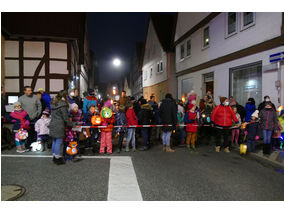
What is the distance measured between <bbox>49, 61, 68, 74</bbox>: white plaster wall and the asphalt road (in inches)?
431

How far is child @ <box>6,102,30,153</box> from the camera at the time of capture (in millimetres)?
6969

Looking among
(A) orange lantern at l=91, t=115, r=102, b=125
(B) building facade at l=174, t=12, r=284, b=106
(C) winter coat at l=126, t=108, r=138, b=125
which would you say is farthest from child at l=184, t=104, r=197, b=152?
(B) building facade at l=174, t=12, r=284, b=106

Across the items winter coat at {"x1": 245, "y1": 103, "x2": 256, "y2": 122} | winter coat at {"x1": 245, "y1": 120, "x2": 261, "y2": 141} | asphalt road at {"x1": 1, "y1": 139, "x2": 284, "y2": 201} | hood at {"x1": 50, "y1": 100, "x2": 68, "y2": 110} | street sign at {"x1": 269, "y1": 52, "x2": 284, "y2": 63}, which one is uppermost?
street sign at {"x1": 269, "y1": 52, "x2": 284, "y2": 63}

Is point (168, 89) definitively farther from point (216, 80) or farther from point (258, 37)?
point (258, 37)

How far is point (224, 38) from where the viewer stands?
42.1 ft

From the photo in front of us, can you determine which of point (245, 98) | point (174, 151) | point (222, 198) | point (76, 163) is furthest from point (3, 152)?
point (245, 98)

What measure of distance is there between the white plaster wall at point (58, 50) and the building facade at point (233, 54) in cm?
938

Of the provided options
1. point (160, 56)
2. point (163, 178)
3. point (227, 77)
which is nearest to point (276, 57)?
point (227, 77)

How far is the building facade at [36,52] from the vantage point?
1542 cm

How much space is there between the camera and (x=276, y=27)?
9.00 m

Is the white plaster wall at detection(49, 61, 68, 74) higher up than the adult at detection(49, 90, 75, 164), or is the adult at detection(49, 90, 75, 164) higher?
the white plaster wall at detection(49, 61, 68, 74)

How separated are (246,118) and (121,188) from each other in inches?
286

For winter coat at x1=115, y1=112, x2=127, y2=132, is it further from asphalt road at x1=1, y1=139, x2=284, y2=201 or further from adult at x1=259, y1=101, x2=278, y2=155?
adult at x1=259, y1=101, x2=278, y2=155

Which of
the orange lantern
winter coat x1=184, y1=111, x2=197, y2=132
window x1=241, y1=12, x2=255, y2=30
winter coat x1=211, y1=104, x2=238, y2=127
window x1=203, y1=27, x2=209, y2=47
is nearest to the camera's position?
the orange lantern
